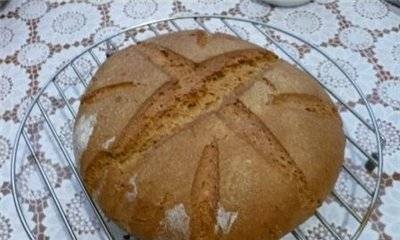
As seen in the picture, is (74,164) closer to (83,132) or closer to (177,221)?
(83,132)

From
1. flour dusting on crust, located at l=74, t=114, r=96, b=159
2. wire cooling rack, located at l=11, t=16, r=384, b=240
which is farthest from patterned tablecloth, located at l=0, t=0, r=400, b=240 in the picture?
flour dusting on crust, located at l=74, t=114, r=96, b=159

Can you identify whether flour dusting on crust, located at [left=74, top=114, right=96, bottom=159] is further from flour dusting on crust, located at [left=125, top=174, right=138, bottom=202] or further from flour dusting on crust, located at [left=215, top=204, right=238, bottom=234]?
flour dusting on crust, located at [left=215, top=204, right=238, bottom=234]

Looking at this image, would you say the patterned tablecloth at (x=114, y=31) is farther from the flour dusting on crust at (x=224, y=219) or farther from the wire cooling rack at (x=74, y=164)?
the flour dusting on crust at (x=224, y=219)

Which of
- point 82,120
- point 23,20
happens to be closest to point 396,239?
point 82,120

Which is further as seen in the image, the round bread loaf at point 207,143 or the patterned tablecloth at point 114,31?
the patterned tablecloth at point 114,31

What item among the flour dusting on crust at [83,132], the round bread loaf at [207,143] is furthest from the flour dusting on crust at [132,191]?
the flour dusting on crust at [83,132]

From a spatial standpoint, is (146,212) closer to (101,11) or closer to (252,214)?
(252,214)

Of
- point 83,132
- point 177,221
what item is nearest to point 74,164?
point 83,132
